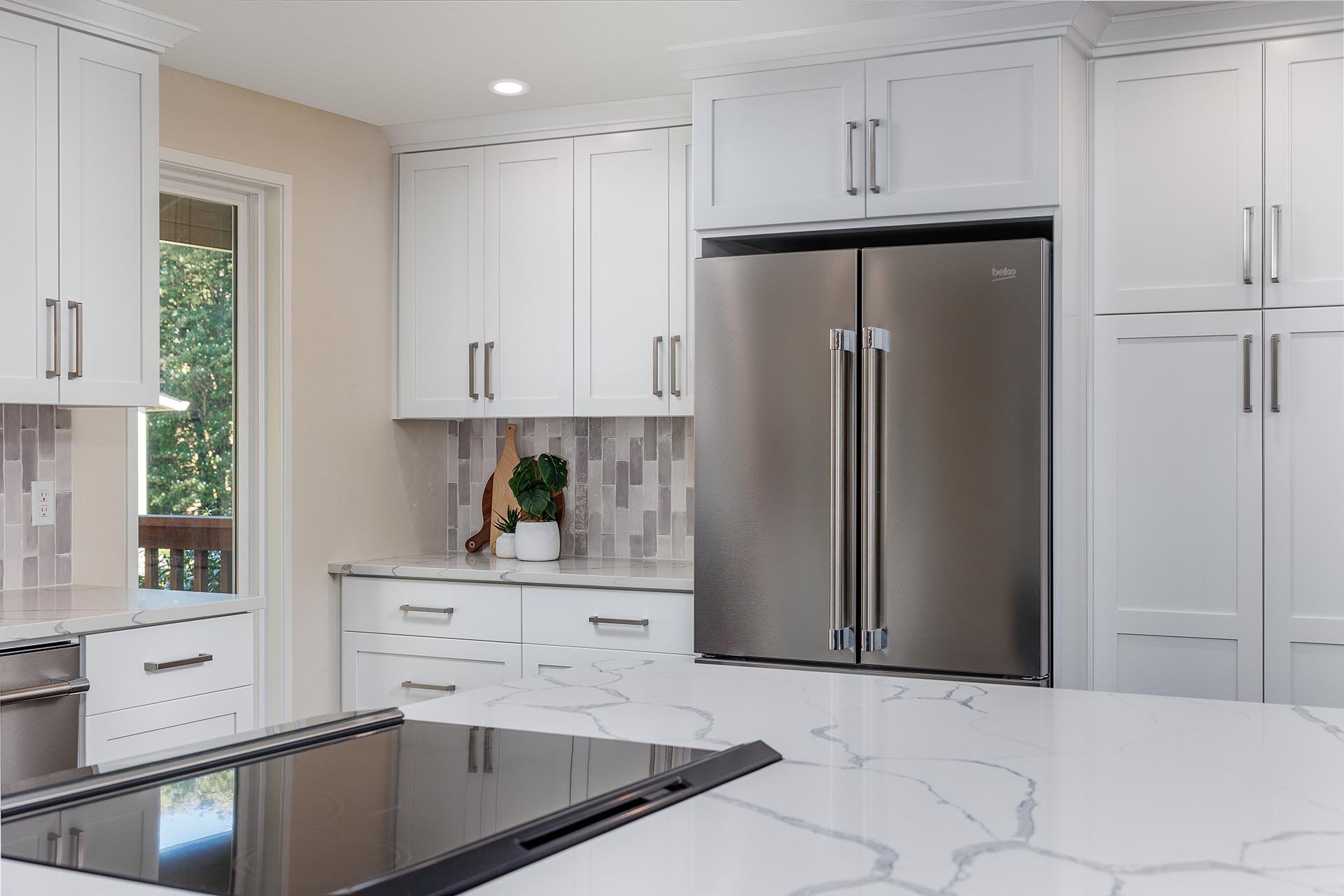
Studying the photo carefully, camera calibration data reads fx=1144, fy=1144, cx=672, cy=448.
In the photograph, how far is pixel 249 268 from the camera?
3660 mm

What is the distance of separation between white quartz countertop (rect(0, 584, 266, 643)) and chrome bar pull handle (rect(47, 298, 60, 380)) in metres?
0.53

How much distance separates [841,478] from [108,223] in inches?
75.2

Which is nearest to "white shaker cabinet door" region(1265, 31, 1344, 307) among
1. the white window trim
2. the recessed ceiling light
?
the recessed ceiling light

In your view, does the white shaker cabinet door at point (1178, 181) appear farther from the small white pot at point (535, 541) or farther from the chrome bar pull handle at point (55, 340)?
the chrome bar pull handle at point (55, 340)

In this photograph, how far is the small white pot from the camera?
12.8 feet

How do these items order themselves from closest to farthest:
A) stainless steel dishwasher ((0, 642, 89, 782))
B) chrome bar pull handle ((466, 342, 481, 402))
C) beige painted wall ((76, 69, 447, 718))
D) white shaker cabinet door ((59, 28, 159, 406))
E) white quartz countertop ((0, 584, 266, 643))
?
stainless steel dishwasher ((0, 642, 89, 782))
white quartz countertop ((0, 584, 266, 643))
white shaker cabinet door ((59, 28, 159, 406))
beige painted wall ((76, 69, 447, 718))
chrome bar pull handle ((466, 342, 481, 402))

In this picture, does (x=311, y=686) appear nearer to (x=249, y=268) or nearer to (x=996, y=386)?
(x=249, y=268)

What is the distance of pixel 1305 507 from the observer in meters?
2.83

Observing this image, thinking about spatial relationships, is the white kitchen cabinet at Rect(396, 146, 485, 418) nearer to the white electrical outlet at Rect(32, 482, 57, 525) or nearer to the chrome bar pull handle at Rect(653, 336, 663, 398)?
the chrome bar pull handle at Rect(653, 336, 663, 398)

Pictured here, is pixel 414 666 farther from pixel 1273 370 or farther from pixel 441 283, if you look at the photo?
pixel 1273 370

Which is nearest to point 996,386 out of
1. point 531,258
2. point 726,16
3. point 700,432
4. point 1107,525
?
point 1107,525

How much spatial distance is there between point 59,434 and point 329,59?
1271 mm

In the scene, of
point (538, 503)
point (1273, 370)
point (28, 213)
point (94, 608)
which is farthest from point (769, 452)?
point (28, 213)

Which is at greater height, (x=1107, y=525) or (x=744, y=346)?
(x=744, y=346)
